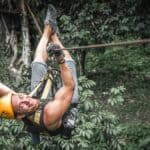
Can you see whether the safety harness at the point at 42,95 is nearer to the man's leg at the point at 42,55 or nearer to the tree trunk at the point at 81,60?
the man's leg at the point at 42,55

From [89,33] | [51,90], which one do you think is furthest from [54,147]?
[89,33]

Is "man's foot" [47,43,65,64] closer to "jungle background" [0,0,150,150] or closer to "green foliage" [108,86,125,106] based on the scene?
"jungle background" [0,0,150,150]

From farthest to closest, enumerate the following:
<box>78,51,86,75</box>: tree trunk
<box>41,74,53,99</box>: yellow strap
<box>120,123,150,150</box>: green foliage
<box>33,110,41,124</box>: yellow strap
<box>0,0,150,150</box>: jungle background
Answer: <box>78,51,86,75</box>: tree trunk → <box>120,123,150,150</box>: green foliage → <box>0,0,150,150</box>: jungle background → <box>41,74,53,99</box>: yellow strap → <box>33,110,41,124</box>: yellow strap

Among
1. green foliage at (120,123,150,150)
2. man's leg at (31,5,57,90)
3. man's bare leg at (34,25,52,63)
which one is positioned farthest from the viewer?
green foliage at (120,123,150,150)

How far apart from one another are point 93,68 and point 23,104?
6795mm

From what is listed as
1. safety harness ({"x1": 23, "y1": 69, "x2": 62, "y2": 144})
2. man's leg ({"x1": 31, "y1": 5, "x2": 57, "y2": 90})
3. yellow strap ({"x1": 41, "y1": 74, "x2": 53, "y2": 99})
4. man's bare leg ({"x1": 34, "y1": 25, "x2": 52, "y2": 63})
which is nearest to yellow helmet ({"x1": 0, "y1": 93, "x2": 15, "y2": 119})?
safety harness ({"x1": 23, "y1": 69, "x2": 62, "y2": 144})

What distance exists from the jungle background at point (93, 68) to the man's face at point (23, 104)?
5.11 ft

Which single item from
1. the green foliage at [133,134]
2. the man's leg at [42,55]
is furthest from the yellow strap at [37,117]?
the green foliage at [133,134]

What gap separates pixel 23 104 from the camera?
5.80 meters

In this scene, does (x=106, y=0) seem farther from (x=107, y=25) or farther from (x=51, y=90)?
(x=51, y=90)

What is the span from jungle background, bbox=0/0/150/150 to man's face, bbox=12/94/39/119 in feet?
5.11

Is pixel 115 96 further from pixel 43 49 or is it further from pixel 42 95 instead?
pixel 42 95

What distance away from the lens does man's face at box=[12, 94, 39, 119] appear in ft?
19.0

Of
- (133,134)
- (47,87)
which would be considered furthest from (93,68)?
(47,87)
